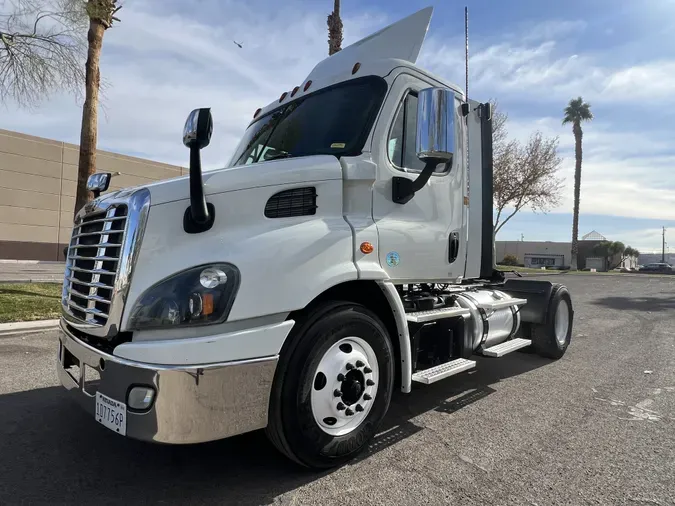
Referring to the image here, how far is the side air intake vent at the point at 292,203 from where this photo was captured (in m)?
3.06

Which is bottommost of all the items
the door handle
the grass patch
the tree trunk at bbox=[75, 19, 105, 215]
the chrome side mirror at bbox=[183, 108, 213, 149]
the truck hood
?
the grass patch

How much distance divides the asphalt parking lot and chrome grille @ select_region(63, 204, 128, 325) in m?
0.98

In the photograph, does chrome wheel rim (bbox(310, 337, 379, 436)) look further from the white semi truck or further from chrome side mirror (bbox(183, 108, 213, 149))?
chrome side mirror (bbox(183, 108, 213, 149))

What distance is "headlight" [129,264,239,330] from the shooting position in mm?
2584

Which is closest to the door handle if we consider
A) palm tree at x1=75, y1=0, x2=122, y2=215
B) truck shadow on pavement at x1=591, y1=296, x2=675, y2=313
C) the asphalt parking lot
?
the asphalt parking lot

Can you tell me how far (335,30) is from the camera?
526 inches

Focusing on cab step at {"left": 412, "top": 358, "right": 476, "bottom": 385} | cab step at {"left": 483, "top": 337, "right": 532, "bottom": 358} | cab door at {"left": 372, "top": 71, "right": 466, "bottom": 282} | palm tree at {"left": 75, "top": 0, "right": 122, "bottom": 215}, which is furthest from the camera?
palm tree at {"left": 75, "top": 0, "right": 122, "bottom": 215}

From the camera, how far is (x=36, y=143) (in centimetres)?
2723

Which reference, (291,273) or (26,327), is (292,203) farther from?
(26,327)

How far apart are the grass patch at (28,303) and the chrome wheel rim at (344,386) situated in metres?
7.14

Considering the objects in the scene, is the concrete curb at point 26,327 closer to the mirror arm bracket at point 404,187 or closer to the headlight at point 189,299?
the headlight at point 189,299

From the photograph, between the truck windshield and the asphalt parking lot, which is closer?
the asphalt parking lot

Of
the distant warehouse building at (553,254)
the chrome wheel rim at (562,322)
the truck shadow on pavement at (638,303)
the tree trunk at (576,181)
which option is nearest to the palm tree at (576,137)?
the tree trunk at (576,181)

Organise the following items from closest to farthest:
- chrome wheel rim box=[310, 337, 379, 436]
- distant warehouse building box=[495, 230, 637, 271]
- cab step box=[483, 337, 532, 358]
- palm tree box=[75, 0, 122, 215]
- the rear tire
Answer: chrome wheel rim box=[310, 337, 379, 436]
cab step box=[483, 337, 532, 358]
the rear tire
palm tree box=[75, 0, 122, 215]
distant warehouse building box=[495, 230, 637, 271]
